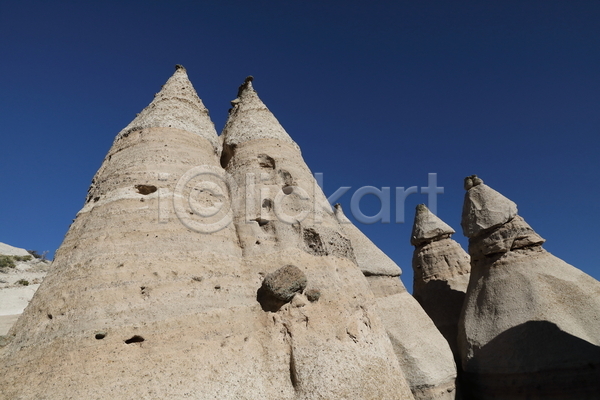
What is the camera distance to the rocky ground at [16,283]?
1452 cm

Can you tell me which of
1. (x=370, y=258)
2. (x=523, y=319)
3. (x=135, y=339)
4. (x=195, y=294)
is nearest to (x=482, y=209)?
(x=523, y=319)

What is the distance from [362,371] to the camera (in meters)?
5.15

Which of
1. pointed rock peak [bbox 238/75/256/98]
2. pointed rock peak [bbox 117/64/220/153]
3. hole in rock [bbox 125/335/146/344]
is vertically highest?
pointed rock peak [bbox 238/75/256/98]

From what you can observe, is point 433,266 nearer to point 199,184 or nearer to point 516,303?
point 516,303

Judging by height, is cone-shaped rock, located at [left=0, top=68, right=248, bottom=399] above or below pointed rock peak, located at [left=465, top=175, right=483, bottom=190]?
below

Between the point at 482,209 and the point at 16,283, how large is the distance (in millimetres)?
21726

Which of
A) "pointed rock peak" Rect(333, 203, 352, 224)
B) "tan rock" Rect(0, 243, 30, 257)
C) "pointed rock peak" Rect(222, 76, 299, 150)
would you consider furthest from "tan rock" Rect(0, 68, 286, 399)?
"tan rock" Rect(0, 243, 30, 257)

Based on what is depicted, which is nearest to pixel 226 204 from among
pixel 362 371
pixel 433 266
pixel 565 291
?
pixel 362 371

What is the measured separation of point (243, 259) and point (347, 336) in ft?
6.97

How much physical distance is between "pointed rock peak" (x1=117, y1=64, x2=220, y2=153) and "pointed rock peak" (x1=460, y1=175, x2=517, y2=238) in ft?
26.7

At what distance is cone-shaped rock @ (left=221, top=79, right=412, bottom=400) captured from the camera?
4.93m

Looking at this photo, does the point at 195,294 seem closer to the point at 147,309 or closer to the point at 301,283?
the point at 147,309

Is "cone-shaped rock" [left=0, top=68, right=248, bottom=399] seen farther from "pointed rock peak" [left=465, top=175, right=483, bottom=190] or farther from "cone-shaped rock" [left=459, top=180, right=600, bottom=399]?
"pointed rock peak" [left=465, top=175, right=483, bottom=190]

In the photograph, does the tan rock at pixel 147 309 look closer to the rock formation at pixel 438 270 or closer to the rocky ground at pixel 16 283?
the rocky ground at pixel 16 283
